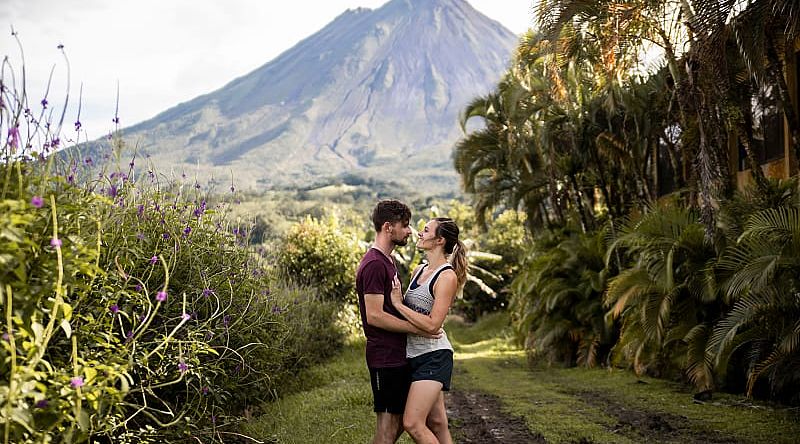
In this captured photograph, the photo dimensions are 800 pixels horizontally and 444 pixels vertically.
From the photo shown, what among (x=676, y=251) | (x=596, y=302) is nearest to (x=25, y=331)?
(x=676, y=251)

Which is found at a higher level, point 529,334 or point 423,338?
point 423,338

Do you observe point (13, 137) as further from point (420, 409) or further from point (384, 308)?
point (420, 409)

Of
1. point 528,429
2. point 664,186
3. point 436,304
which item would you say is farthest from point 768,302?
point 664,186

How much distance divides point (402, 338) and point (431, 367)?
0.26 m

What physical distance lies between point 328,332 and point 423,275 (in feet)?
44.0

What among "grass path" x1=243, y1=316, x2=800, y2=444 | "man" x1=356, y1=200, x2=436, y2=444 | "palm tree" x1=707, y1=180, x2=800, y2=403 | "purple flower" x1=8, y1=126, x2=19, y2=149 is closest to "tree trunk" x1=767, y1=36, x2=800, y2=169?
"palm tree" x1=707, y1=180, x2=800, y2=403

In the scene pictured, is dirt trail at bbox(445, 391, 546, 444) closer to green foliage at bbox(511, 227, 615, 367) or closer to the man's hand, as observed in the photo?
the man's hand

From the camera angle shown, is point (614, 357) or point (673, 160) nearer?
point (614, 357)

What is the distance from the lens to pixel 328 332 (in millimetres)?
18922

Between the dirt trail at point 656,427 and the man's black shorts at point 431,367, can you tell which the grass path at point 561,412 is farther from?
the man's black shorts at point 431,367

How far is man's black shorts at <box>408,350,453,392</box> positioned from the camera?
213 inches

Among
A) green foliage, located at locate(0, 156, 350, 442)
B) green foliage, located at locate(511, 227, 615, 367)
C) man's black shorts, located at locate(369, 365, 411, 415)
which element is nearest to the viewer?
green foliage, located at locate(0, 156, 350, 442)

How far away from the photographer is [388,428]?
5508 millimetres

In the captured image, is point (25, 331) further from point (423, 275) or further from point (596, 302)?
point (596, 302)
